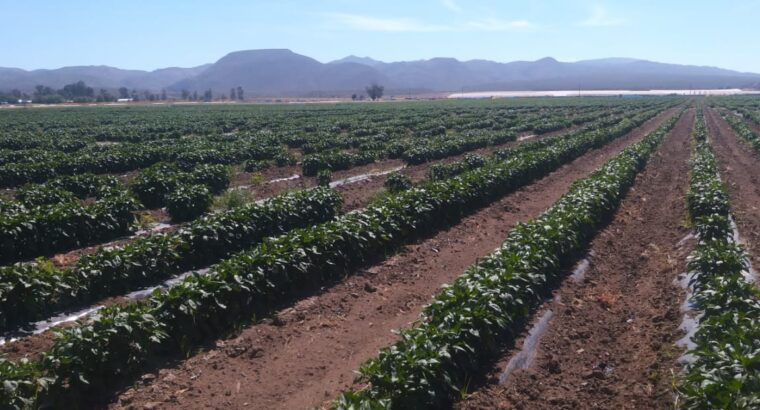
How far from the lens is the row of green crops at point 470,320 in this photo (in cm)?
591

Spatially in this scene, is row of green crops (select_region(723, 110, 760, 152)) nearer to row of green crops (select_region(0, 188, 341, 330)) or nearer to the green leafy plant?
the green leafy plant

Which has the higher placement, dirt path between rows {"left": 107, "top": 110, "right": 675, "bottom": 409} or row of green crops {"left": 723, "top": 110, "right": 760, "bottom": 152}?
row of green crops {"left": 723, "top": 110, "right": 760, "bottom": 152}

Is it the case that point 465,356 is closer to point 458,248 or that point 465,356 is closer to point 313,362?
point 313,362

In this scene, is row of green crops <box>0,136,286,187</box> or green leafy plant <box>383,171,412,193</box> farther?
row of green crops <box>0,136,286,187</box>

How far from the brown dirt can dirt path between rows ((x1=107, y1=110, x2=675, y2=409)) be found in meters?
6.55

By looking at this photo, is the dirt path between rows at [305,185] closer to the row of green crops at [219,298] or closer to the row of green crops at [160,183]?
the row of green crops at [219,298]

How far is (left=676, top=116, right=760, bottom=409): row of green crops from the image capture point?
5266mm

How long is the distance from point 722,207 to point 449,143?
649 inches

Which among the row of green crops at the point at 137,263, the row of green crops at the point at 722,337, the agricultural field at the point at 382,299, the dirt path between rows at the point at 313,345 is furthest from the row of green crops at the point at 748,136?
the row of green crops at the point at 137,263

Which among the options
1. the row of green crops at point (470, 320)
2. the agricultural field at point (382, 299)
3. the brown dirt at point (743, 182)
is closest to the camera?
the row of green crops at point (470, 320)

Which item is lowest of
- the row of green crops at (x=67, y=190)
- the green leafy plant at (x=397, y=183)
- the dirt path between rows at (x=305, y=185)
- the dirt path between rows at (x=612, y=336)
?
the dirt path between rows at (x=612, y=336)

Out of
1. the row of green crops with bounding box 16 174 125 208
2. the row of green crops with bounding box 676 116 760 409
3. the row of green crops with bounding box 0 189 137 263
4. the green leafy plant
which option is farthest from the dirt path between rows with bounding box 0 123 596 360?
the row of green crops with bounding box 676 116 760 409

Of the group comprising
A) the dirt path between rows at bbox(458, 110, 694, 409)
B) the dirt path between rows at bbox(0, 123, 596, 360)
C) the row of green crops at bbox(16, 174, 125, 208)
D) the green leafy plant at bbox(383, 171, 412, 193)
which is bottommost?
the dirt path between rows at bbox(458, 110, 694, 409)

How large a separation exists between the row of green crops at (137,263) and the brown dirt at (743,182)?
10.0 meters
